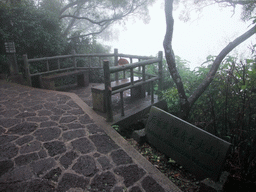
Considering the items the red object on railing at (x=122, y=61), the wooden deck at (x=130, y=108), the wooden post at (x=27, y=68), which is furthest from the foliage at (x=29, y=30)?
the wooden deck at (x=130, y=108)

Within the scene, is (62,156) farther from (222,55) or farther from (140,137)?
(222,55)

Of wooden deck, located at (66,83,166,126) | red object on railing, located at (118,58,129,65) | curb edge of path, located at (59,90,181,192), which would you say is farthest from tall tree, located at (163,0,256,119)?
red object on railing, located at (118,58,129,65)

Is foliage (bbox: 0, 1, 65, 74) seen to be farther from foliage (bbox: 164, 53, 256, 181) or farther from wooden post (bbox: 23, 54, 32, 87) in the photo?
foliage (bbox: 164, 53, 256, 181)

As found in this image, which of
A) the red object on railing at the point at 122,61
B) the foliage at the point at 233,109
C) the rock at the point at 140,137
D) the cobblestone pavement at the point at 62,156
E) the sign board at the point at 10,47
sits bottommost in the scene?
the rock at the point at 140,137

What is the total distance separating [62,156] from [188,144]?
7.23ft

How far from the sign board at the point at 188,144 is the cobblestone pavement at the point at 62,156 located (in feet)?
2.46

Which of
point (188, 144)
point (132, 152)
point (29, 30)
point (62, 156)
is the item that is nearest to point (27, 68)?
point (29, 30)

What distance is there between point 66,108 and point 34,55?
22.0ft

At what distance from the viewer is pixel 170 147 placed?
11.6 feet

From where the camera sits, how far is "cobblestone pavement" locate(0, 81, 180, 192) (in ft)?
8.95

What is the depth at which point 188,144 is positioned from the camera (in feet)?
10.6

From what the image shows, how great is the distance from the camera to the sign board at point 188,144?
285 cm

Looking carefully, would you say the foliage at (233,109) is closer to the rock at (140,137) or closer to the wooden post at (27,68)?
the rock at (140,137)

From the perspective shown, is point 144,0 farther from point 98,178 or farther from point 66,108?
point 98,178
